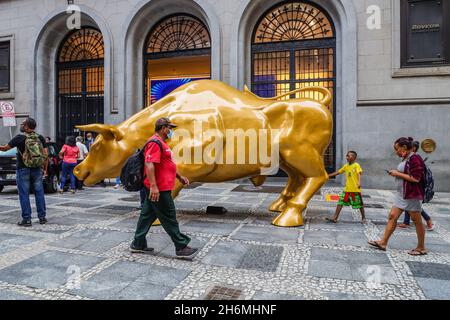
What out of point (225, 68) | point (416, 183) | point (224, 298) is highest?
point (225, 68)

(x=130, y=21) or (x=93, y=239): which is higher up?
(x=130, y=21)

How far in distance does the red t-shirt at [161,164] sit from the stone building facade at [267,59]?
30.7 ft

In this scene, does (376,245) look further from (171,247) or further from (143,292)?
(143,292)

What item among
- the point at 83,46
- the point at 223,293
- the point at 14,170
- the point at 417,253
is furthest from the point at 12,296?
the point at 83,46

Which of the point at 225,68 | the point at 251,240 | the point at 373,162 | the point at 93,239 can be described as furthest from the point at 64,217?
the point at 373,162

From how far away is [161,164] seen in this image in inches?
166

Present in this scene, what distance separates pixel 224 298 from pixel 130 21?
13.6 m

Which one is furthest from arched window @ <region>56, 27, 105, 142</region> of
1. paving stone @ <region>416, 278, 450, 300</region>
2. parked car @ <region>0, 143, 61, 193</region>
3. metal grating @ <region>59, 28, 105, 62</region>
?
paving stone @ <region>416, 278, 450, 300</region>

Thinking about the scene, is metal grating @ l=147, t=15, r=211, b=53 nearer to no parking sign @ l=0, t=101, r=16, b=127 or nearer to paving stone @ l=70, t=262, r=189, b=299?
no parking sign @ l=0, t=101, r=16, b=127

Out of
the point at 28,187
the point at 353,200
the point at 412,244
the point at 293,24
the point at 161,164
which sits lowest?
the point at 412,244

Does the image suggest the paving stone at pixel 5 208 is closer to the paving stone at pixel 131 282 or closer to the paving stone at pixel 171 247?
the paving stone at pixel 171 247

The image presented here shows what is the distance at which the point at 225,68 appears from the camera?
13438 millimetres

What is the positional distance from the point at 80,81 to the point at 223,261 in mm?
14888

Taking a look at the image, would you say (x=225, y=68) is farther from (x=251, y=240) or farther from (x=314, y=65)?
(x=251, y=240)
